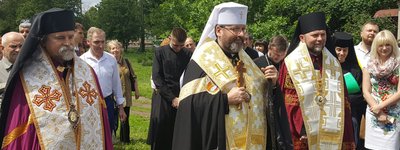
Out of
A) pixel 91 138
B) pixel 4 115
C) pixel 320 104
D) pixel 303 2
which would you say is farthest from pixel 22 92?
pixel 303 2

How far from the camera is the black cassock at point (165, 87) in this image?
797 centimetres

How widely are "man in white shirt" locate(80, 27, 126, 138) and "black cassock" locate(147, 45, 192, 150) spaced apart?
745 mm

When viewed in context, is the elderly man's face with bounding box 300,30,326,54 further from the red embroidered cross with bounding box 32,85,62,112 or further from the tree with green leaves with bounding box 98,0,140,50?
the tree with green leaves with bounding box 98,0,140,50

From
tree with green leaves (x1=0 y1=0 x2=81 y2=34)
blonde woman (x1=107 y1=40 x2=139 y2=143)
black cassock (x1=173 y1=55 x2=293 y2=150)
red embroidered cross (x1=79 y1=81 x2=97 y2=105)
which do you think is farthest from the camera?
tree with green leaves (x1=0 y1=0 x2=81 y2=34)

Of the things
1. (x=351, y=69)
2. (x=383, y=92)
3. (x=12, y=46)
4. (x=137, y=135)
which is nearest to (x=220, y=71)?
(x=12, y=46)

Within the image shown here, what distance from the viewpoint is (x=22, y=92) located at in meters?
4.21

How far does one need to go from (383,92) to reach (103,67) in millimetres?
3817

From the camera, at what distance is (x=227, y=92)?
4.79 meters

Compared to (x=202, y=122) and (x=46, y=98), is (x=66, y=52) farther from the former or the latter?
(x=202, y=122)

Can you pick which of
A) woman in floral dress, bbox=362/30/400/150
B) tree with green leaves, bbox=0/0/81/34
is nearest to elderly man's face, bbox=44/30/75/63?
woman in floral dress, bbox=362/30/400/150

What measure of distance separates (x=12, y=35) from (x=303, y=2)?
2808 cm

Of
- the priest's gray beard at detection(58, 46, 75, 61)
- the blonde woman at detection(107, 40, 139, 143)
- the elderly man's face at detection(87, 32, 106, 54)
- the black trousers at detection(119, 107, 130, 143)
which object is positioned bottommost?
the black trousers at detection(119, 107, 130, 143)

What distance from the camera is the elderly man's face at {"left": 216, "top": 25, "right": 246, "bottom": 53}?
4.80m

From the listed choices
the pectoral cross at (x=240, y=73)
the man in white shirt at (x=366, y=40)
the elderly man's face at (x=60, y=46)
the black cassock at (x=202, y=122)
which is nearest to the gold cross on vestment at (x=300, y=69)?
the pectoral cross at (x=240, y=73)
